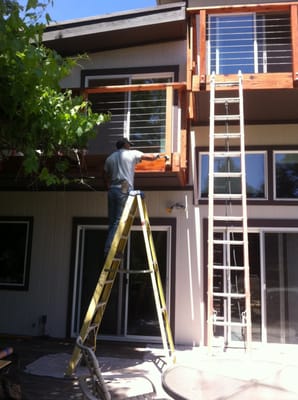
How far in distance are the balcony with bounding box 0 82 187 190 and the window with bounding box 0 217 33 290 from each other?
762 millimetres

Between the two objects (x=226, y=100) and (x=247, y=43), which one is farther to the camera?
(x=247, y=43)

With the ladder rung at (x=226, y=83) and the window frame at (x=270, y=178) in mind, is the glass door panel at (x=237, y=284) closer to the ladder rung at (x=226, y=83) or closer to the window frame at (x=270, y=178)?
the window frame at (x=270, y=178)

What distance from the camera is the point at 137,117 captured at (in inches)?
284

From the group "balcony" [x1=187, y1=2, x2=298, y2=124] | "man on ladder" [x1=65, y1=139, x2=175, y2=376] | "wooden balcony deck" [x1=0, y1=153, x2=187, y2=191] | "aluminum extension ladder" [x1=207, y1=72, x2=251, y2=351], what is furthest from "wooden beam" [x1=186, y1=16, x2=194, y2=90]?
"man on ladder" [x1=65, y1=139, x2=175, y2=376]

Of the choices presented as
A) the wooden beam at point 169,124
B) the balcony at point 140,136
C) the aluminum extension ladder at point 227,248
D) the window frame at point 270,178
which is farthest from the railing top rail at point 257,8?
the window frame at point 270,178

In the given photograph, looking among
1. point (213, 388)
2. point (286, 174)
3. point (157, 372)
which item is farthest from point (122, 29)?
point (213, 388)

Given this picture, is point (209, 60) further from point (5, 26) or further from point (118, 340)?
point (118, 340)

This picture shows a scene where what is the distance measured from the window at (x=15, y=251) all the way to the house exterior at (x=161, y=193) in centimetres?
2

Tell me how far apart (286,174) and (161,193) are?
218 cm

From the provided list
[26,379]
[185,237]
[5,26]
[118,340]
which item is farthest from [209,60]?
[26,379]

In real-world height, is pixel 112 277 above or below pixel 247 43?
below

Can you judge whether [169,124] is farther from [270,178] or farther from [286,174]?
[286,174]

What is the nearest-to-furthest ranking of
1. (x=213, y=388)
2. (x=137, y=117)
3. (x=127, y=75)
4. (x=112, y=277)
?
1. (x=213, y=388)
2. (x=112, y=277)
3. (x=137, y=117)
4. (x=127, y=75)

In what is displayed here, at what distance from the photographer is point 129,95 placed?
7.43m
